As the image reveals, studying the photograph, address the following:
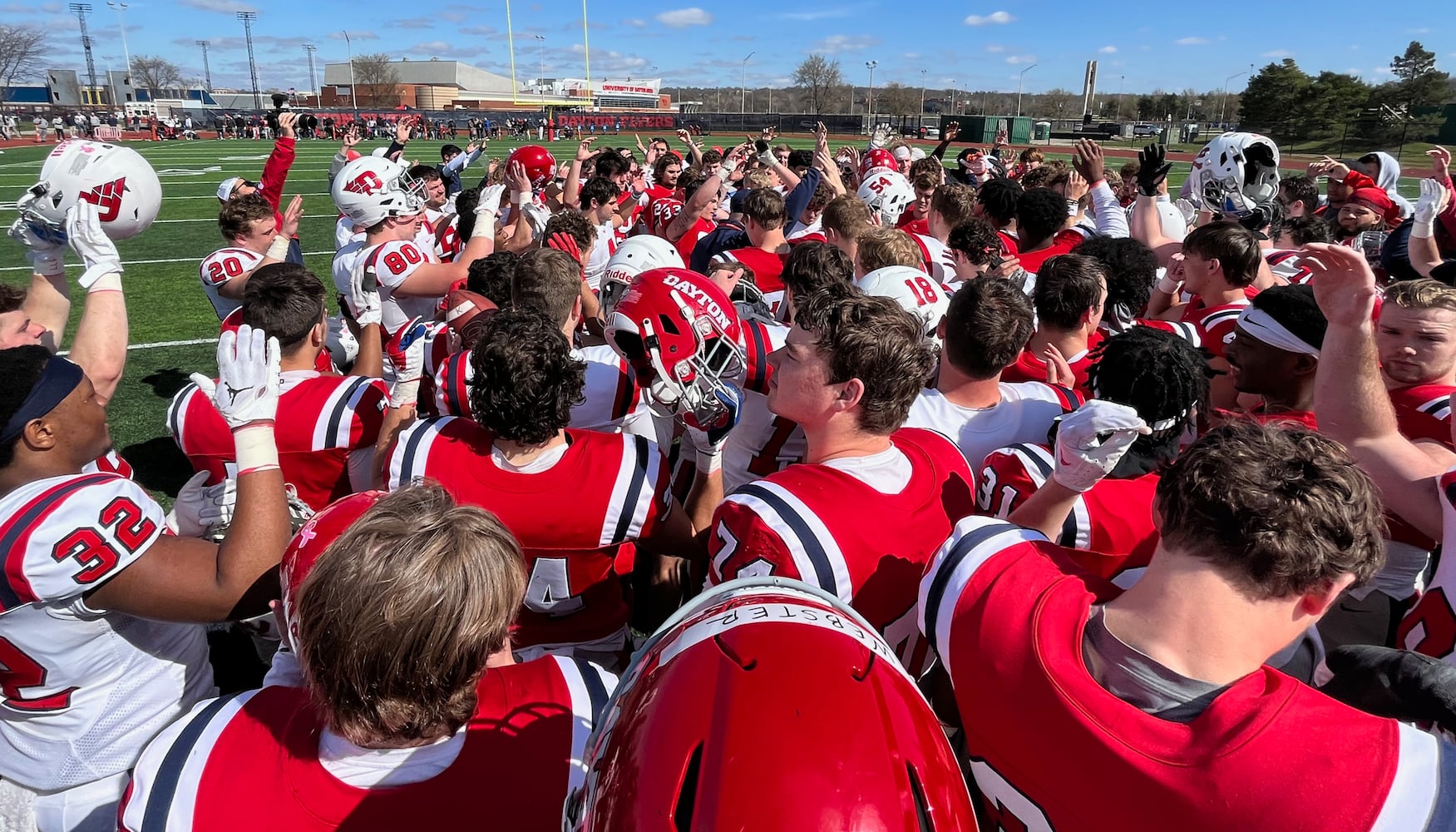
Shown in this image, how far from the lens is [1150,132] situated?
1943 inches

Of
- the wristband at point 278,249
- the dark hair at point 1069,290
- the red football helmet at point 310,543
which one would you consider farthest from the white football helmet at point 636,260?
the wristband at point 278,249

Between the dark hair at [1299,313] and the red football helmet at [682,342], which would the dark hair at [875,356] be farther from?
the dark hair at [1299,313]

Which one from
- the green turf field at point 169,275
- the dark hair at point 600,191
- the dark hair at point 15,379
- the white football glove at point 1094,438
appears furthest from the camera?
the dark hair at point 600,191

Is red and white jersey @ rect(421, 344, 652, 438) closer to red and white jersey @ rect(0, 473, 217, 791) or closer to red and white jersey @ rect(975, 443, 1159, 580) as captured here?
red and white jersey @ rect(0, 473, 217, 791)

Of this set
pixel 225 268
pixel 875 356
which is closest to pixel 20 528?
pixel 875 356

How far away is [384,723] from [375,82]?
388 ft

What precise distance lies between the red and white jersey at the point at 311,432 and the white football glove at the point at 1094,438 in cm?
284

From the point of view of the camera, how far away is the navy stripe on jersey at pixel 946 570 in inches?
66.5

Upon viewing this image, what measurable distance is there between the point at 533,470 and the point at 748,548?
97 cm

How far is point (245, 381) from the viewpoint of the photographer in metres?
2.38

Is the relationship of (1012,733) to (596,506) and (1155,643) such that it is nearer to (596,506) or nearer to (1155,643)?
(1155,643)

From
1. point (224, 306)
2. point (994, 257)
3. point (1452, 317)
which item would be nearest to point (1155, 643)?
point (1452, 317)

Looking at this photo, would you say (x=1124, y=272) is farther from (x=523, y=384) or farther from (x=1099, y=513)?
(x=523, y=384)

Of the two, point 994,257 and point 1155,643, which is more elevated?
point 994,257
